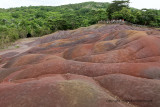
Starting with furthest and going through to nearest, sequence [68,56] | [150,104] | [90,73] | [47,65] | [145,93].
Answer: [68,56]
[47,65]
[90,73]
[145,93]
[150,104]

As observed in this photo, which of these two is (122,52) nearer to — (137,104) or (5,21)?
(137,104)

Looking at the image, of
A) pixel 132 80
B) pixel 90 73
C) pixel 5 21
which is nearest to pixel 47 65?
pixel 90 73

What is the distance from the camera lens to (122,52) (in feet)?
50.8

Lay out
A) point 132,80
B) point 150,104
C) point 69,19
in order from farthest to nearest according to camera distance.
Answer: point 69,19 → point 132,80 → point 150,104

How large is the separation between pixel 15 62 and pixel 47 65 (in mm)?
8917

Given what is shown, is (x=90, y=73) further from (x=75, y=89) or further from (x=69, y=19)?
(x=69, y=19)

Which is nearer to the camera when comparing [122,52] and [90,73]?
[90,73]

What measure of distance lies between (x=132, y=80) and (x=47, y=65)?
867cm

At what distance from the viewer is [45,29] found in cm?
7556

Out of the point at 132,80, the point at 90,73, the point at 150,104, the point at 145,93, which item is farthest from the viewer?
the point at 90,73

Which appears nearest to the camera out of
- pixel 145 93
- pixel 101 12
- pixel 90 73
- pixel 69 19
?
pixel 145 93

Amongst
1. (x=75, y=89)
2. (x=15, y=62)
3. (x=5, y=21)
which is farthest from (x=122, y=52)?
(x=5, y=21)

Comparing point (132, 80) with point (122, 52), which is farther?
point (122, 52)

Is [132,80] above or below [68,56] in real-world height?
above
